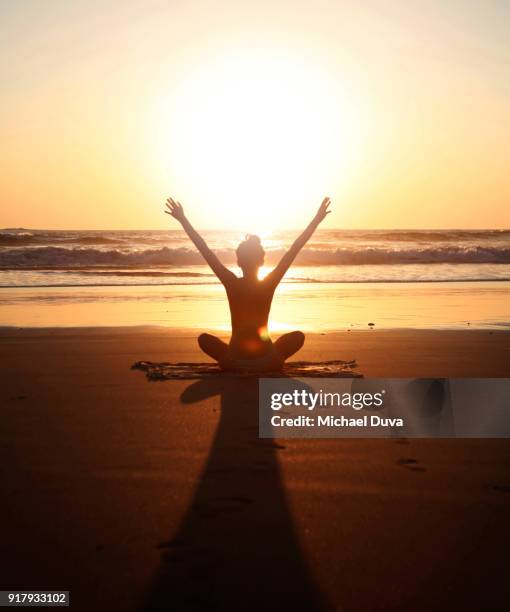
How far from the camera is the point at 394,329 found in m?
12.7

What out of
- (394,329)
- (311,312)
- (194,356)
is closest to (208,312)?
(311,312)

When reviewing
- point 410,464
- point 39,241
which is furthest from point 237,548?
point 39,241

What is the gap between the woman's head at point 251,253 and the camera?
781 centimetres

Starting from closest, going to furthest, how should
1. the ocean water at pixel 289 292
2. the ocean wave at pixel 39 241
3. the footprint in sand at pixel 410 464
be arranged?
the footprint in sand at pixel 410 464 < the ocean water at pixel 289 292 < the ocean wave at pixel 39 241

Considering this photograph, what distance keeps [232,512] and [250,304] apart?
431 cm

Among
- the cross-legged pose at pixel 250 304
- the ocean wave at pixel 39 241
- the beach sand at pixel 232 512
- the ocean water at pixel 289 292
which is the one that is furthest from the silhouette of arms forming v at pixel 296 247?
the ocean wave at pixel 39 241

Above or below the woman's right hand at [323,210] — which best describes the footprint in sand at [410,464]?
below

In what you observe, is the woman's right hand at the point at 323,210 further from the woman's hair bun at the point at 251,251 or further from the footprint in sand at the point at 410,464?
the footprint in sand at the point at 410,464

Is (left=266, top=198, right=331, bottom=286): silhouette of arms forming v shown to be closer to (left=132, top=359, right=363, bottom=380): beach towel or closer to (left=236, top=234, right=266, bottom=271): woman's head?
(left=236, top=234, right=266, bottom=271): woman's head

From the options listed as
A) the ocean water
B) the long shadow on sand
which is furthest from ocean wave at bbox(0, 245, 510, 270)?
the long shadow on sand

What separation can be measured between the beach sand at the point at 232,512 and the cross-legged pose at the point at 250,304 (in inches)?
47.7

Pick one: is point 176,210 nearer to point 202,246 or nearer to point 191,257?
point 202,246

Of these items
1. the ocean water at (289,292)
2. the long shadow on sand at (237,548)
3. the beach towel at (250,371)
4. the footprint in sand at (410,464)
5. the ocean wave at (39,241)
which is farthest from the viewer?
the ocean wave at (39,241)

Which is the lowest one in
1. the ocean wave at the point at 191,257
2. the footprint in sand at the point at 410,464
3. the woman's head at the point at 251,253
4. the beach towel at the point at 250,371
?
the footprint in sand at the point at 410,464
